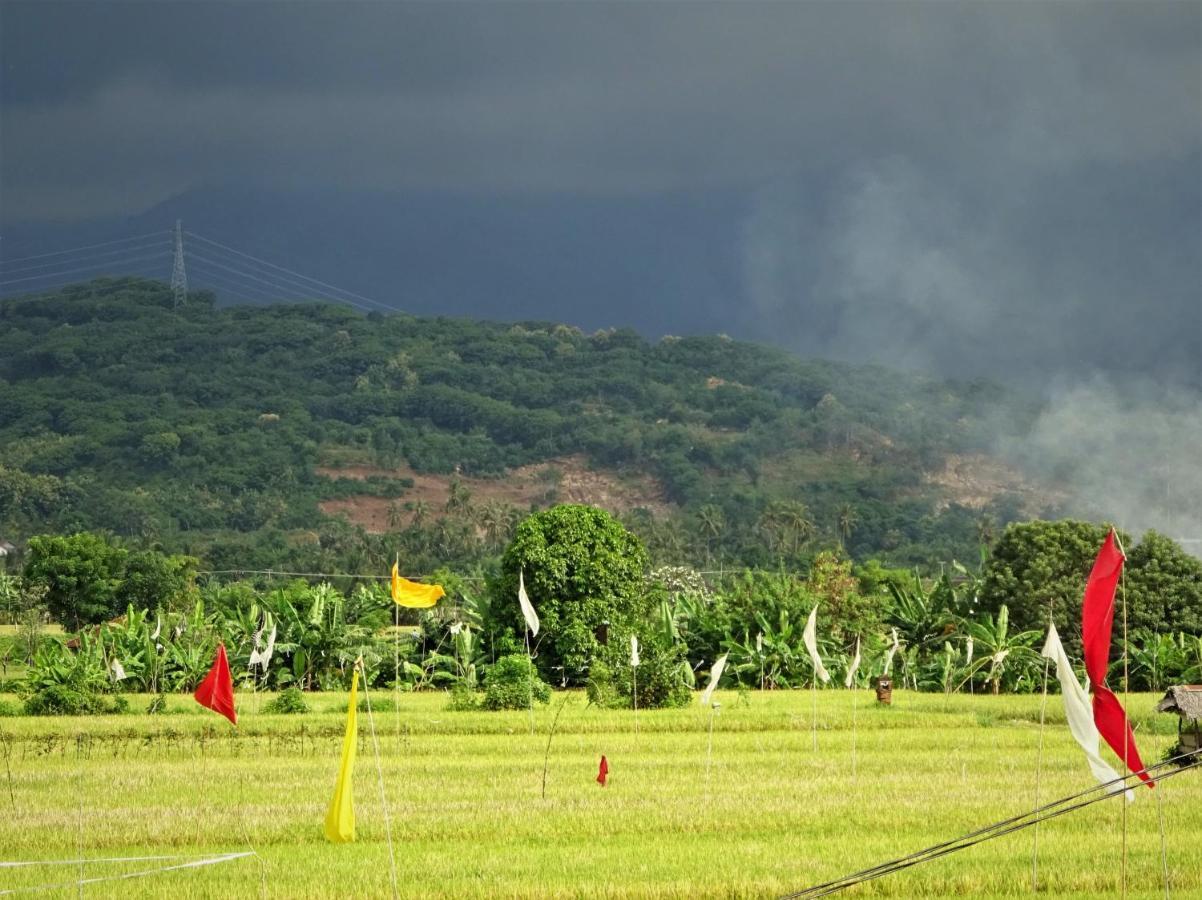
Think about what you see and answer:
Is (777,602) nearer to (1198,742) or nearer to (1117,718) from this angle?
(1198,742)

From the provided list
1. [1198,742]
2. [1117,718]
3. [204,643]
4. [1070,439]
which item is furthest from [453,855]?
[1070,439]

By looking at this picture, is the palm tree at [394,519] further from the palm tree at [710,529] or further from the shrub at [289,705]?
the shrub at [289,705]

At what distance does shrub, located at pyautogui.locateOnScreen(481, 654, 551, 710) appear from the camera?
34062 millimetres

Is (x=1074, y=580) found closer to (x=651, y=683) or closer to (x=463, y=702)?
(x=651, y=683)

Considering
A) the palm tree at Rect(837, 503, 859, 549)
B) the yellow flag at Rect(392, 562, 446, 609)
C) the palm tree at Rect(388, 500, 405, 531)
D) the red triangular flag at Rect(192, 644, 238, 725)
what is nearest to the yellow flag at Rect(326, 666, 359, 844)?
the red triangular flag at Rect(192, 644, 238, 725)

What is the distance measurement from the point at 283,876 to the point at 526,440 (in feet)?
511

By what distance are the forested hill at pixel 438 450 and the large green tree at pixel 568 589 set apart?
51726mm

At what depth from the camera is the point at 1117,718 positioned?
14.4 metres

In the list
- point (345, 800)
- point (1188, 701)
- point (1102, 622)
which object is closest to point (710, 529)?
point (1188, 701)

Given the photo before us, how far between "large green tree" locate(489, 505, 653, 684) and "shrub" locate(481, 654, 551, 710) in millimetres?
4148

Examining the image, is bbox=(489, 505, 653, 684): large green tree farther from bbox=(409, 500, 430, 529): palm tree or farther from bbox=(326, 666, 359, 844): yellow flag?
bbox=(409, 500, 430, 529): palm tree

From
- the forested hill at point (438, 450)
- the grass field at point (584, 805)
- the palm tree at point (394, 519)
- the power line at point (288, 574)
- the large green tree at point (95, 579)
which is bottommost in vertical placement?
the grass field at point (584, 805)

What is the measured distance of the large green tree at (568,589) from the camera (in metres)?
39.6

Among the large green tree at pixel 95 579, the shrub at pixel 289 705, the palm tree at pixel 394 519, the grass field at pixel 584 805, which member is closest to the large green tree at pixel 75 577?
the large green tree at pixel 95 579
